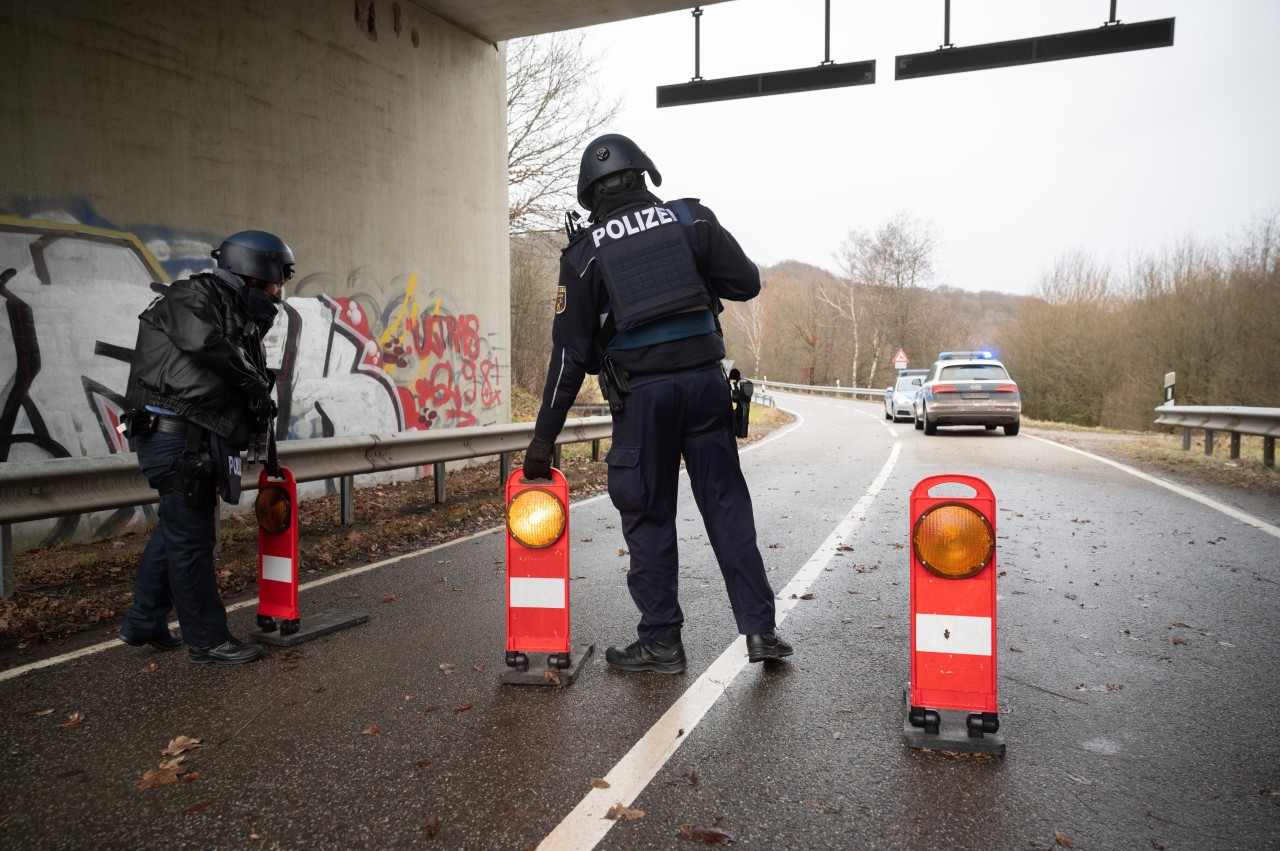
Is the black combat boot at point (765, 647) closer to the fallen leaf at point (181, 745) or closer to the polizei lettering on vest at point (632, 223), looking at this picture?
the polizei lettering on vest at point (632, 223)

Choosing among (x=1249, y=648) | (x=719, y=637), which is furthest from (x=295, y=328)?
(x=1249, y=648)

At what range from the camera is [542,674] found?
374 cm

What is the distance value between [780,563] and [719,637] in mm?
1896

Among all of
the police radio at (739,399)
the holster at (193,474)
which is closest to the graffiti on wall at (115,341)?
the holster at (193,474)

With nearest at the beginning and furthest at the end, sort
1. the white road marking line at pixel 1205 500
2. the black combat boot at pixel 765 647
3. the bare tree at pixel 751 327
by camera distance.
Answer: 1. the black combat boot at pixel 765 647
2. the white road marking line at pixel 1205 500
3. the bare tree at pixel 751 327

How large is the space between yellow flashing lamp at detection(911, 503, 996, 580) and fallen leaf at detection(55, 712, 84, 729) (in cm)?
339

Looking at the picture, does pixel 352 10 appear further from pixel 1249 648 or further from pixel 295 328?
pixel 1249 648

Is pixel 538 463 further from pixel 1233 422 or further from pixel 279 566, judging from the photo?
pixel 1233 422

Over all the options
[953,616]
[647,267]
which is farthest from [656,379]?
[953,616]

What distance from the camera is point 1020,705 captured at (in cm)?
342

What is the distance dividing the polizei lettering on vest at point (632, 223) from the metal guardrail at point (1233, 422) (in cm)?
1041

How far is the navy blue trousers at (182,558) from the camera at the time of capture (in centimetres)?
397

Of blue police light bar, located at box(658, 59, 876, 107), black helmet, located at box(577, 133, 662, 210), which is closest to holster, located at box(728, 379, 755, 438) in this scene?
black helmet, located at box(577, 133, 662, 210)

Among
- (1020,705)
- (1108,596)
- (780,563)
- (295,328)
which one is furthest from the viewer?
(295,328)
